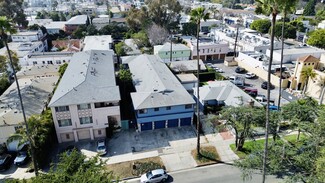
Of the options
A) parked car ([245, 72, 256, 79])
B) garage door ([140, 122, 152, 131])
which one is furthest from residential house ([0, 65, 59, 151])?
parked car ([245, 72, 256, 79])

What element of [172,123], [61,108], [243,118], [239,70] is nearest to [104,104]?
[61,108]

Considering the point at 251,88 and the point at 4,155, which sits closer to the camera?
the point at 4,155

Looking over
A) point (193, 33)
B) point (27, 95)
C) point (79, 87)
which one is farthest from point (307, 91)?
point (193, 33)

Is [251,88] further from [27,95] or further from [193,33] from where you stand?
[193,33]

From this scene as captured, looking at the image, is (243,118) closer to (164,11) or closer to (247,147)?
(247,147)

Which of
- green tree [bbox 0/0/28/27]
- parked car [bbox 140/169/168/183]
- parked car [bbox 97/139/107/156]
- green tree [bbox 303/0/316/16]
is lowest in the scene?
parked car [bbox 140/169/168/183]

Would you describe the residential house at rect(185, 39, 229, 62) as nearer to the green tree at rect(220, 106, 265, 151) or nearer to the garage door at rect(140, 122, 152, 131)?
the garage door at rect(140, 122, 152, 131)
